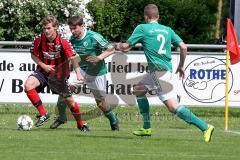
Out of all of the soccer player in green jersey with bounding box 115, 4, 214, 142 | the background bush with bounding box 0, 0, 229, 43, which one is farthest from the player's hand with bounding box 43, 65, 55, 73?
the background bush with bounding box 0, 0, 229, 43

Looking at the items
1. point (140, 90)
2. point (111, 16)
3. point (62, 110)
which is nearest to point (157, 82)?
point (140, 90)

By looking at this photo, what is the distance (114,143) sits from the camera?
13.5 metres

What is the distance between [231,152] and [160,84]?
2.20m

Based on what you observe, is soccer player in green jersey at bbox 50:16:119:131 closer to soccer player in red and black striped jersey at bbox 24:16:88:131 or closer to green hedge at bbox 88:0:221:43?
soccer player in red and black striped jersey at bbox 24:16:88:131

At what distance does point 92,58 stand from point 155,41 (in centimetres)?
190

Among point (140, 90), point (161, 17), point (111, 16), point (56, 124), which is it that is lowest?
point (111, 16)

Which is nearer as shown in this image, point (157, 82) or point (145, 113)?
point (157, 82)

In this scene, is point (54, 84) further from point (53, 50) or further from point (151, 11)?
point (151, 11)

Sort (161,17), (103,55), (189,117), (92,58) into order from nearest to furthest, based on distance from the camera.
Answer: (189,117), (103,55), (92,58), (161,17)

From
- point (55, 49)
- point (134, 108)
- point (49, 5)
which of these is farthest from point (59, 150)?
point (49, 5)

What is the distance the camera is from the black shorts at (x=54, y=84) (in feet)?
51.7

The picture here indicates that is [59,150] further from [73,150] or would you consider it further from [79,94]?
[79,94]

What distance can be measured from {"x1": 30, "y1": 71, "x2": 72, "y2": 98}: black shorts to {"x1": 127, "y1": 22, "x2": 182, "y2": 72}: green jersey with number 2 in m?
2.24

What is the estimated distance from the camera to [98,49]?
52.6ft
